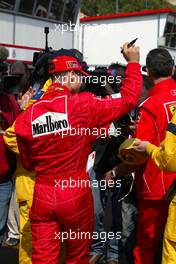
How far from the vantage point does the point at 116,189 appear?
472cm

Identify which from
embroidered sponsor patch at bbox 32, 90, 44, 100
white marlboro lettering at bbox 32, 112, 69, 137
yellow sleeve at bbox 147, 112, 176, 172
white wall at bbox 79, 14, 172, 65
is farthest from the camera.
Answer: white wall at bbox 79, 14, 172, 65

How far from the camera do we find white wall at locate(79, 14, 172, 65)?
25.1m

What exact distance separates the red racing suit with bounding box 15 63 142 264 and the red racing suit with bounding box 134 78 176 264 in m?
0.40

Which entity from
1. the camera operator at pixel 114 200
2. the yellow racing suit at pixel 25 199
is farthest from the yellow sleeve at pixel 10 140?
the camera operator at pixel 114 200

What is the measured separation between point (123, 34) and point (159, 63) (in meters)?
25.2

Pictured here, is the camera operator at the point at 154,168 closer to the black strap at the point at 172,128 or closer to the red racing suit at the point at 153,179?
the red racing suit at the point at 153,179

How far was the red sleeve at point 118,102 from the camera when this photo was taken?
321 cm

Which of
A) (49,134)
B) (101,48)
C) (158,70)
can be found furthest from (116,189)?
(101,48)

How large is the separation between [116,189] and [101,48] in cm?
2057

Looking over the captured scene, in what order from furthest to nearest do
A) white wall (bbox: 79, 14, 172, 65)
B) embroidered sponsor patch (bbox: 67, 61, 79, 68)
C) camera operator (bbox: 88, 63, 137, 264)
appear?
white wall (bbox: 79, 14, 172, 65)
camera operator (bbox: 88, 63, 137, 264)
embroidered sponsor patch (bbox: 67, 61, 79, 68)

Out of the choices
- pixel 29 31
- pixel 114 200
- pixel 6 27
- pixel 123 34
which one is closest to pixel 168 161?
pixel 114 200

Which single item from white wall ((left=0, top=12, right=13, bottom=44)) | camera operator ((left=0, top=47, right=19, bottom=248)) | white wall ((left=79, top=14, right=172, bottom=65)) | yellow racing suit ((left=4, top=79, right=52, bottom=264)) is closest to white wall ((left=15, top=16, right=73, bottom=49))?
white wall ((left=0, top=12, right=13, bottom=44))

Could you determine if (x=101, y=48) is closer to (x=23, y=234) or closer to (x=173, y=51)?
(x=173, y=51)

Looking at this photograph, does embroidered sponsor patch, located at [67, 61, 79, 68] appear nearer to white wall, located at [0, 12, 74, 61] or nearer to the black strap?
the black strap
